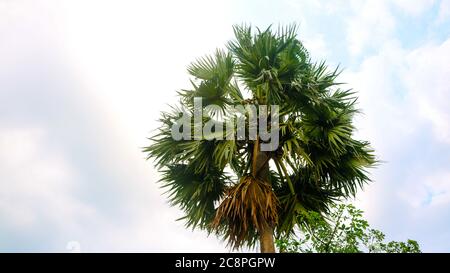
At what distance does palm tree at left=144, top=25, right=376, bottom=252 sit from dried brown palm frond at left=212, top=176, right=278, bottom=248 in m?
0.02

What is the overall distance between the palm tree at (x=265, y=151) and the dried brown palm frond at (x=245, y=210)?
0.02m

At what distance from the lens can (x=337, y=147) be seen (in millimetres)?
8508

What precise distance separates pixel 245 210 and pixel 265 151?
131 cm

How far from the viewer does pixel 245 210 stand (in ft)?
26.0

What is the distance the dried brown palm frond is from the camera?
7.91m

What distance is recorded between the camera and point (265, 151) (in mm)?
8625

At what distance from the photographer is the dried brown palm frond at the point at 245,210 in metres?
7.91

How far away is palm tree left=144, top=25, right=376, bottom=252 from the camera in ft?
27.5
